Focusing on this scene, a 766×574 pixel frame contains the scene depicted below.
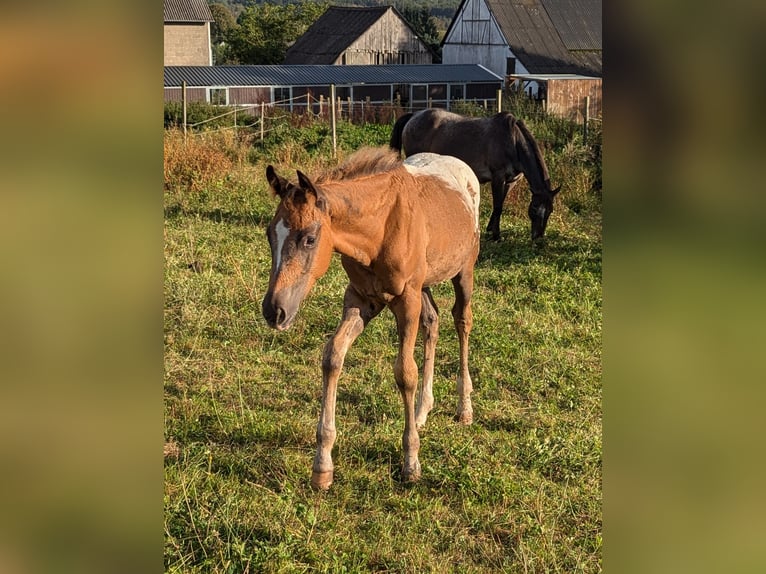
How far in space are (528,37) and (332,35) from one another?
13.4 metres

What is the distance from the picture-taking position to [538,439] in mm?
5145

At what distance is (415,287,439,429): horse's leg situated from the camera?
5.50 m

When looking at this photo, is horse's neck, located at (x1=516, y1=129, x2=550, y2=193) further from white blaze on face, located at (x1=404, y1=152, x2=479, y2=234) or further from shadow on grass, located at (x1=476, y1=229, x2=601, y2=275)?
white blaze on face, located at (x1=404, y1=152, x2=479, y2=234)

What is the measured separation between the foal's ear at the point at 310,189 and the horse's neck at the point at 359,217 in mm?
109

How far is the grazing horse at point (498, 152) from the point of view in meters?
11.1

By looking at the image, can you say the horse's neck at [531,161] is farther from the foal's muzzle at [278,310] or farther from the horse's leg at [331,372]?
the foal's muzzle at [278,310]

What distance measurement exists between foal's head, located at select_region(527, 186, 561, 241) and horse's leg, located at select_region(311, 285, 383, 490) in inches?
260
